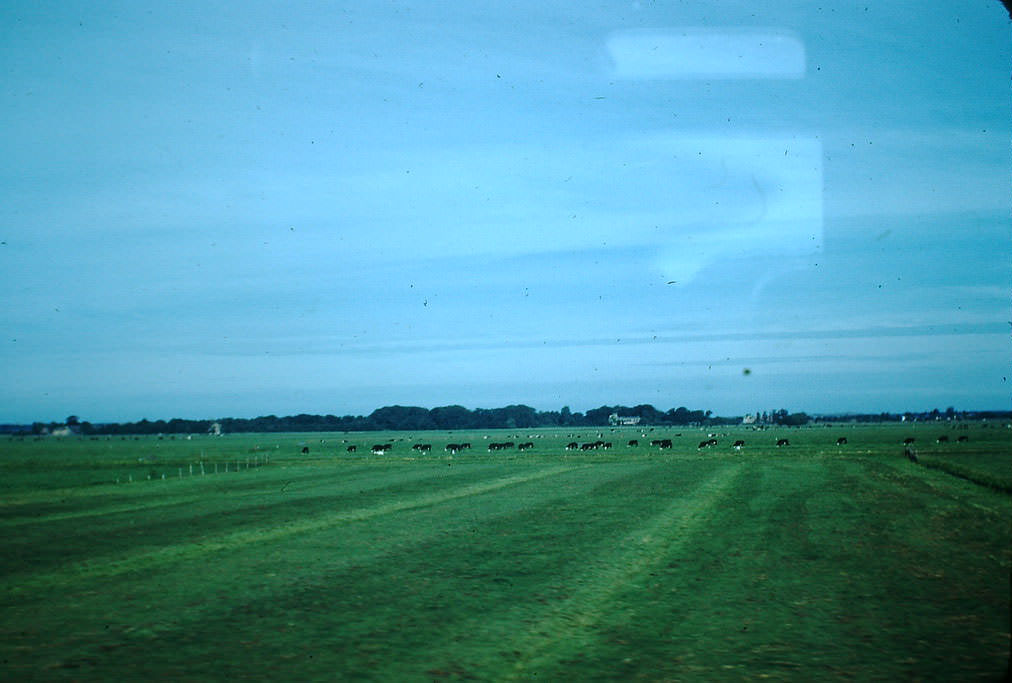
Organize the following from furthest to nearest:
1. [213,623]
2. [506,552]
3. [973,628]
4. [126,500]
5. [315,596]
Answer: [126,500], [506,552], [315,596], [213,623], [973,628]

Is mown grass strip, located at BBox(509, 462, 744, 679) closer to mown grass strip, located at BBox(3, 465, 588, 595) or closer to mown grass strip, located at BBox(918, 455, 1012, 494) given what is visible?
mown grass strip, located at BBox(3, 465, 588, 595)

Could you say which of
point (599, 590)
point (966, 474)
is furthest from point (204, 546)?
point (966, 474)

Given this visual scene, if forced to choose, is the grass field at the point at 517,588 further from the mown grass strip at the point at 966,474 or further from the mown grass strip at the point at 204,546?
the mown grass strip at the point at 966,474

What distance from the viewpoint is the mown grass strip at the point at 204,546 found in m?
19.7

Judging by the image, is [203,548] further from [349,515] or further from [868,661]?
[868,661]

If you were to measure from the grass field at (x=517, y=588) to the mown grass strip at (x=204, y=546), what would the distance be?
0.35 ft

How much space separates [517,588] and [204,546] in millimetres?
11120

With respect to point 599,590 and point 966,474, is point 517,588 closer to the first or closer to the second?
point 599,590

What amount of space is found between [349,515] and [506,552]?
11.2 m

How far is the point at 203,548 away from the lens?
78.3ft

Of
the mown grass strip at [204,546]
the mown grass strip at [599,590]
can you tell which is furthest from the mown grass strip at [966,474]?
the mown grass strip at [204,546]

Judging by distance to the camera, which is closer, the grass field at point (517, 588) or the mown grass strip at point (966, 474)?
the grass field at point (517, 588)

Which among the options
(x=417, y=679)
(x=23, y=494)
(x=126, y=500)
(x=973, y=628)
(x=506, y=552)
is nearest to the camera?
(x=417, y=679)

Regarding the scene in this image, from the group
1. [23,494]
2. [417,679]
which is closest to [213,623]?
[417,679]
